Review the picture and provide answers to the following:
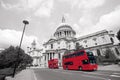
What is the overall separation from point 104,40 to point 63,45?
2442cm

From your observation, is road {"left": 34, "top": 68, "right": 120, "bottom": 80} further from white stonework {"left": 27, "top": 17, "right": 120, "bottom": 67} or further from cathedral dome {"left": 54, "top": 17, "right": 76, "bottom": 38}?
cathedral dome {"left": 54, "top": 17, "right": 76, "bottom": 38}

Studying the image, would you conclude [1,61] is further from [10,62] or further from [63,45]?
[63,45]

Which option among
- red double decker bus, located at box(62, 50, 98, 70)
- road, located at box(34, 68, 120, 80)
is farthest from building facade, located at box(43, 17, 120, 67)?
road, located at box(34, 68, 120, 80)

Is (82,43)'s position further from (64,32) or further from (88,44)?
(64,32)

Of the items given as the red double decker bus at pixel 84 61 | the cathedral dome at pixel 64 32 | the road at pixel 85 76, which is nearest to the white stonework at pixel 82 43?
the cathedral dome at pixel 64 32

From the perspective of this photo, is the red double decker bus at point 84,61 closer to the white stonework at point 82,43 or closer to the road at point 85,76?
the road at point 85,76

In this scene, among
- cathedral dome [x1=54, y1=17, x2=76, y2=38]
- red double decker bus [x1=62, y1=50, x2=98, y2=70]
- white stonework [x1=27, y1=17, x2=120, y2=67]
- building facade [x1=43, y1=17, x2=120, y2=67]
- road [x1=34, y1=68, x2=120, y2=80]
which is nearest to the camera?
road [x1=34, y1=68, x2=120, y2=80]

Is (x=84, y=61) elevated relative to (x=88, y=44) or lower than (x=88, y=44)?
lower

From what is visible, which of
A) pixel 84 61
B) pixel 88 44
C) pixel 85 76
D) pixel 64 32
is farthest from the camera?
pixel 64 32

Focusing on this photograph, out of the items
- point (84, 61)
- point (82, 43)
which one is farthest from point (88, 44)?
point (84, 61)

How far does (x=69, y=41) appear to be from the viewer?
68.8 metres

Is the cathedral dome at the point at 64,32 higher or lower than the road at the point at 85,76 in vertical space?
higher

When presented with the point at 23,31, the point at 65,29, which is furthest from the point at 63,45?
the point at 23,31

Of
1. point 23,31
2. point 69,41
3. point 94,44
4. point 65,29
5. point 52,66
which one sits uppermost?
point 65,29
